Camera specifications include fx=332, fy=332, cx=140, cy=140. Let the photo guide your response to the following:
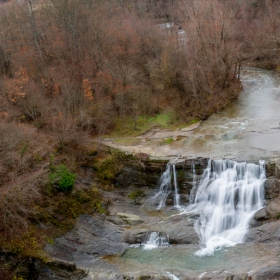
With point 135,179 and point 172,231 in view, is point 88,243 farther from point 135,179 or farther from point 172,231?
point 135,179

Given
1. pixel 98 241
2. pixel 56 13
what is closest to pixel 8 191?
pixel 98 241

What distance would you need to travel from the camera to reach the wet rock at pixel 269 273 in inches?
532

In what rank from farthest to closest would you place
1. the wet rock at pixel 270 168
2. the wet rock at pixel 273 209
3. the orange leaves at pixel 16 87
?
1. the orange leaves at pixel 16 87
2. the wet rock at pixel 270 168
3. the wet rock at pixel 273 209

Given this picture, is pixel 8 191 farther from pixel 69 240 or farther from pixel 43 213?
pixel 69 240

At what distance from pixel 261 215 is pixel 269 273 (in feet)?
16.2

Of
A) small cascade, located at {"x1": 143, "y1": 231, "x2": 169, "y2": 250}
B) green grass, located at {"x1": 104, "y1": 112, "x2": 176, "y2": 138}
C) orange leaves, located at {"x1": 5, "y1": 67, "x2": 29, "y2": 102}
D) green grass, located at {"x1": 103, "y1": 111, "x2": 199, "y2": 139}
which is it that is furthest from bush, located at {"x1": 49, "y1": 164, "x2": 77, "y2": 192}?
orange leaves, located at {"x1": 5, "y1": 67, "x2": 29, "y2": 102}

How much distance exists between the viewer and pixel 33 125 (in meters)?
24.8

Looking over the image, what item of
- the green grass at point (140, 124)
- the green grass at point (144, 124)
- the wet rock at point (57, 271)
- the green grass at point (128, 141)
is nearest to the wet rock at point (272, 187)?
the green grass at point (128, 141)

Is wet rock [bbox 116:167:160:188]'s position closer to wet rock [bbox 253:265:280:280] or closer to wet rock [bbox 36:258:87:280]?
wet rock [bbox 36:258:87:280]

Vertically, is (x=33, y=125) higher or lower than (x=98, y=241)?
higher

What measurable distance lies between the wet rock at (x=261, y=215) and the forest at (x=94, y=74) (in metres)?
9.07

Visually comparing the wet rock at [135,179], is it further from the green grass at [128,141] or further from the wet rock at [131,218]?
the green grass at [128,141]

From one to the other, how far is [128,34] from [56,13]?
760cm

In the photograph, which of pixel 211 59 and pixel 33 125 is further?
pixel 211 59
